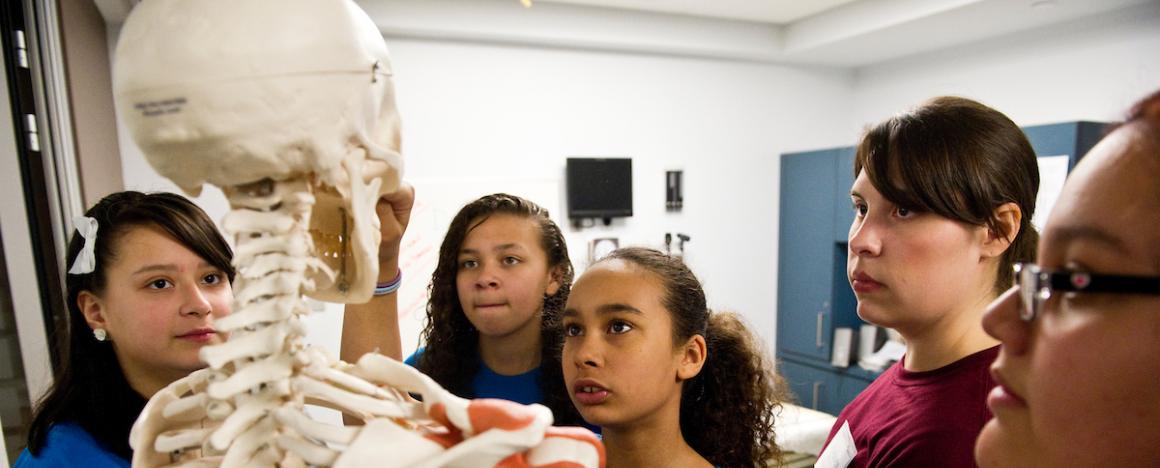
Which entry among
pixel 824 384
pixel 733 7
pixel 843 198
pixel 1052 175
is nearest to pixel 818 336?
pixel 824 384

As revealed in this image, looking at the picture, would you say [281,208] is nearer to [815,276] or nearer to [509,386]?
[509,386]

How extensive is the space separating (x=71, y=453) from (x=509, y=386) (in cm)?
83

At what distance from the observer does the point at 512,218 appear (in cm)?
162

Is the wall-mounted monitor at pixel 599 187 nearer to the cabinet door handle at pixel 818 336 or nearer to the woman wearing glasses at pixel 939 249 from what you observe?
the cabinet door handle at pixel 818 336

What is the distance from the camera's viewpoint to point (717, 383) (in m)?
1.35

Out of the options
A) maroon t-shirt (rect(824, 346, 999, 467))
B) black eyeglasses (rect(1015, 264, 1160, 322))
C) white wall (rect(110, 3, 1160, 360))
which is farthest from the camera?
white wall (rect(110, 3, 1160, 360))

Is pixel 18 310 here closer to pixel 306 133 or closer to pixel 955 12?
pixel 306 133

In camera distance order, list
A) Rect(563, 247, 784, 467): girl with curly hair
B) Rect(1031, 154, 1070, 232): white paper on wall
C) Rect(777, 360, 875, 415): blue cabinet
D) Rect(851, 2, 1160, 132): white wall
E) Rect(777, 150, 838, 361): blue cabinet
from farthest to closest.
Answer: Rect(777, 150, 838, 361): blue cabinet
Rect(777, 360, 875, 415): blue cabinet
Rect(851, 2, 1160, 132): white wall
Rect(1031, 154, 1070, 232): white paper on wall
Rect(563, 247, 784, 467): girl with curly hair

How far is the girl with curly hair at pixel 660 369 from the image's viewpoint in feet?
3.78

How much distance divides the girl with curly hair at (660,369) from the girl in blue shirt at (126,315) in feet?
2.40

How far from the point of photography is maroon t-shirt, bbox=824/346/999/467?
100 centimetres

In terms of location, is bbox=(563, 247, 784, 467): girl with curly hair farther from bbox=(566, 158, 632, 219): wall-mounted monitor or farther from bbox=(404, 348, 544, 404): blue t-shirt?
bbox=(566, 158, 632, 219): wall-mounted monitor

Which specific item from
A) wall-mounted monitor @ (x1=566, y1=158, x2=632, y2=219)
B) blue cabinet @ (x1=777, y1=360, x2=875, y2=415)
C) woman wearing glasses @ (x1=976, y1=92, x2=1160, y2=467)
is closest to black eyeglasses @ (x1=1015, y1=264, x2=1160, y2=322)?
woman wearing glasses @ (x1=976, y1=92, x2=1160, y2=467)

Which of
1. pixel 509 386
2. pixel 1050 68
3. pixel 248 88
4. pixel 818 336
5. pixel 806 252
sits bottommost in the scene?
pixel 818 336
